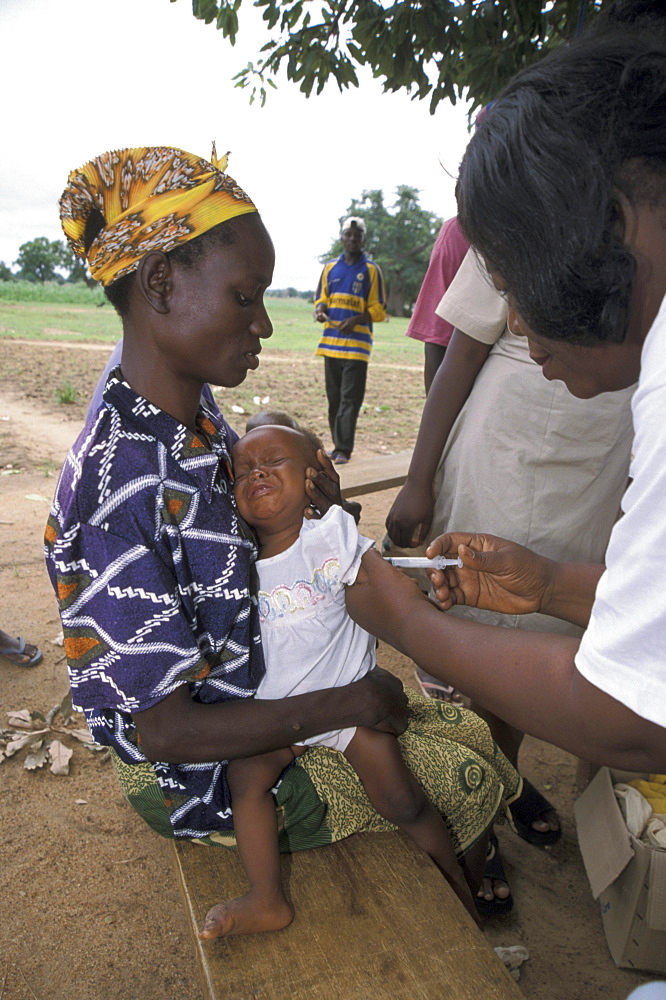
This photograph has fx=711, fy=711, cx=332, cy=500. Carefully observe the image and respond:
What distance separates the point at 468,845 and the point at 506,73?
3906mm

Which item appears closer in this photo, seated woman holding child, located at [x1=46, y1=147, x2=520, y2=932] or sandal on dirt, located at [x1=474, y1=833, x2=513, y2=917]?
seated woman holding child, located at [x1=46, y1=147, x2=520, y2=932]

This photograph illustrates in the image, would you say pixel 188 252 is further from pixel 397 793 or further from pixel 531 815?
pixel 531 815

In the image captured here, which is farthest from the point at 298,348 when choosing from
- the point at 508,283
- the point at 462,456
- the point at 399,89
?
the point at 508,283

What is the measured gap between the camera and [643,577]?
98 centimetres

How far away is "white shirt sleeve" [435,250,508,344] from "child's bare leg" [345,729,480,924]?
1269mm

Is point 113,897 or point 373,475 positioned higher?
point 373,475

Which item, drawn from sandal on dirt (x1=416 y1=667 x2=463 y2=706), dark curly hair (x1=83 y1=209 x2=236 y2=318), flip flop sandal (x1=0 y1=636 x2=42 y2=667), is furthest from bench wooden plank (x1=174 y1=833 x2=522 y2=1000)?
flip flop sandal (x1=0 y1=636 x2=42 y2=667)

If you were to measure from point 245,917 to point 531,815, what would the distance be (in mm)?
1555

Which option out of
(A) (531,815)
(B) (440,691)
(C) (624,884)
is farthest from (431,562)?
(B) (440,691)

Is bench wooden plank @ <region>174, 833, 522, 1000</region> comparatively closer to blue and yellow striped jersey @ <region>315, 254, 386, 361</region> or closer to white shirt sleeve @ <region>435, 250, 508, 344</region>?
white shirt sleeve @ <region>435, 250, 508, 344</region>

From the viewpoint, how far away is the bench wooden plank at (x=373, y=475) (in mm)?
3908

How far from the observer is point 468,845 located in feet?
6.07

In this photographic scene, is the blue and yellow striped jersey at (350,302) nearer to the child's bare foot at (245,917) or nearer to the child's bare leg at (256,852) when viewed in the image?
the child's bare leg at (256,852)

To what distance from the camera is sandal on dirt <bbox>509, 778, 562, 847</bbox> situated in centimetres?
260
